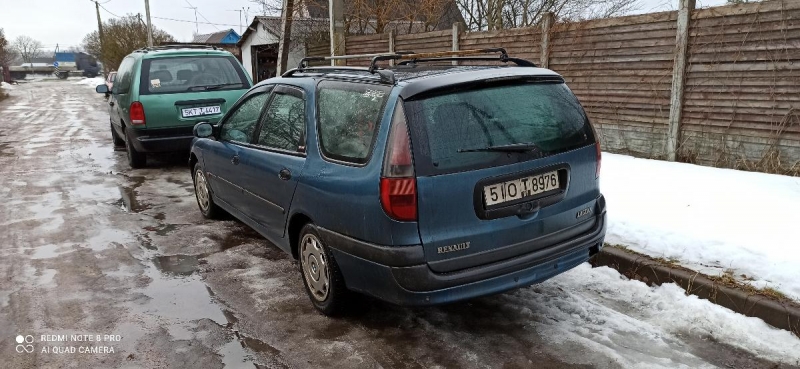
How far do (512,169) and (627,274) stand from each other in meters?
1.66

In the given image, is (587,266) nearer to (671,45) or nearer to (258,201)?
(258,201)

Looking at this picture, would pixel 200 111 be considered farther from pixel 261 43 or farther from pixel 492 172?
pixel 261 43

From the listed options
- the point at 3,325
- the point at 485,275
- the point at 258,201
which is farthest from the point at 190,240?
the point at 485,275

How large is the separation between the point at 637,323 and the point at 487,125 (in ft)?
5.11

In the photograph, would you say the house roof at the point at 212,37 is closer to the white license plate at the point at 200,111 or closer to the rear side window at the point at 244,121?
the white license plate at the point at 200,111

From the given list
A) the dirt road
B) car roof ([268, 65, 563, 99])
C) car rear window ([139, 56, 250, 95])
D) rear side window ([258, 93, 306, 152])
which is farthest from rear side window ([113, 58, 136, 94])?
car roof ([268, 65, 563, 99])

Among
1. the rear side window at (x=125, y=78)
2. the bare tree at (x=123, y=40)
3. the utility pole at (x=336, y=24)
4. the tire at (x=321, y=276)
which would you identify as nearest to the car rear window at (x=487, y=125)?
the tire at (x=321, y=276)

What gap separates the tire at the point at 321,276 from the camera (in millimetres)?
3518

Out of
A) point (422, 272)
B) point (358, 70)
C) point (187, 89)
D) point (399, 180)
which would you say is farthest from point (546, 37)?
point (422, 272)

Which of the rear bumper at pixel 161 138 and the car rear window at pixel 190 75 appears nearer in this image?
the rear bumper at pixel 161 138

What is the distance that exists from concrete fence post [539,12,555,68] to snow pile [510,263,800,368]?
5.85m

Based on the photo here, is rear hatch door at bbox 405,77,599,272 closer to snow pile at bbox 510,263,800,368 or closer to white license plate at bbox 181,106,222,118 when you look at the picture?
snow pile at bbox 510,263,800,368

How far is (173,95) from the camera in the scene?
830cm

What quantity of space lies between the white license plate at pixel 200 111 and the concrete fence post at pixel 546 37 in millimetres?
5148
